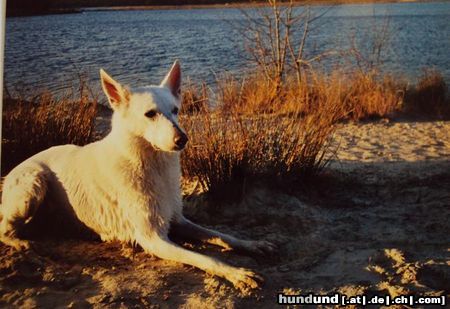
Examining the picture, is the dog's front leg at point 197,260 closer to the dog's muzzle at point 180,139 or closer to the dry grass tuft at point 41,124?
the dog's muzzle at point 180,139

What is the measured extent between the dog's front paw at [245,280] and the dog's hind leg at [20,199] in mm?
1219

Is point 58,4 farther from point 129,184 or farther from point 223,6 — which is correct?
point 129,184

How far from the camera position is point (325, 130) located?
3.54 meters

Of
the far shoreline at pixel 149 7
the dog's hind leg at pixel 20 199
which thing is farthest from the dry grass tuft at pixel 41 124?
the dog's hind leg at pixel 20 199

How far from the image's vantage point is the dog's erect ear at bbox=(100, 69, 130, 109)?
2.45 m

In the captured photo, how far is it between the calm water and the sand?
2.75 feet

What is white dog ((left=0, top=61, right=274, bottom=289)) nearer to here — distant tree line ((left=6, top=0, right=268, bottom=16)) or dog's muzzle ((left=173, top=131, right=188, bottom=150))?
dog's muzzle ((left=173, top=131, right=188, bottom=150))

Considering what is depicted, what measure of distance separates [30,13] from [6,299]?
6.02 ft

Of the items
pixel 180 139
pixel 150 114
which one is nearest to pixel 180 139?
pixel 180 139

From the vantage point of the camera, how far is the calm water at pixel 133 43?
3246mm

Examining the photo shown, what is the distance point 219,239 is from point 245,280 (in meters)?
0.46

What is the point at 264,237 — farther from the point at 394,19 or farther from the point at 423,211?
the point at 394,19

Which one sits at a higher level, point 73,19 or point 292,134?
point 73,19

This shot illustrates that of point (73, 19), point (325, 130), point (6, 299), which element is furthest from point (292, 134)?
point (6, 299)
